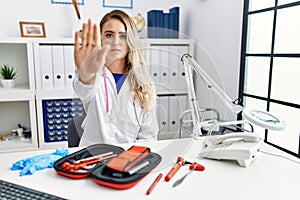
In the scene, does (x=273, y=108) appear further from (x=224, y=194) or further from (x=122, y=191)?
(x=122, y=191)

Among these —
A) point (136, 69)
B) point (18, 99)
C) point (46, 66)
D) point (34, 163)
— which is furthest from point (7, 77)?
point (136, 69)

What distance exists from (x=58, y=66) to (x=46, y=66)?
9 cm

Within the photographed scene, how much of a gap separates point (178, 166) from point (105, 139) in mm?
266

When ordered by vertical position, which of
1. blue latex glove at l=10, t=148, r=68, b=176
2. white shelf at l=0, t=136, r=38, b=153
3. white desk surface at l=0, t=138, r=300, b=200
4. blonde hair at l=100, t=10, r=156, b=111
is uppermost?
blonde hair at l=100, t=10, r=156, b=111

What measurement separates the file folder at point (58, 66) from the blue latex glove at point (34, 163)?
1.14m

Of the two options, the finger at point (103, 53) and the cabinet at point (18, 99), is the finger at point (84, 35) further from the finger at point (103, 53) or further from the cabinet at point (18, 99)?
the cabinet at point (18, 99)

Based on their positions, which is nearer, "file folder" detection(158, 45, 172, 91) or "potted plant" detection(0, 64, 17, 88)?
"file folder" detection(158, 45, 172, 91)

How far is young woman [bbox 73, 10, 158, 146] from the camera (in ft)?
2.12

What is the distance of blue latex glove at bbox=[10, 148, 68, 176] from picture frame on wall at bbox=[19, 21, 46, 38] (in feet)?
4.78

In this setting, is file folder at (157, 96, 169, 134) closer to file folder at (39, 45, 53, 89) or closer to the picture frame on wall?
file folder at (39, 45, 53, 89)

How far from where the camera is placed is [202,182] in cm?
67

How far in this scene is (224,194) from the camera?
610 mm

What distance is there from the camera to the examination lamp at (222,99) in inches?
29.4

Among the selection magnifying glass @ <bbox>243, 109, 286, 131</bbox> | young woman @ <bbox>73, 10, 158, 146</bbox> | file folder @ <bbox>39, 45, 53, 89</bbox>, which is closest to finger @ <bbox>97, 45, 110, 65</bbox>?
young woman @ <bbox>73, 10, 158, 146</bbox>
